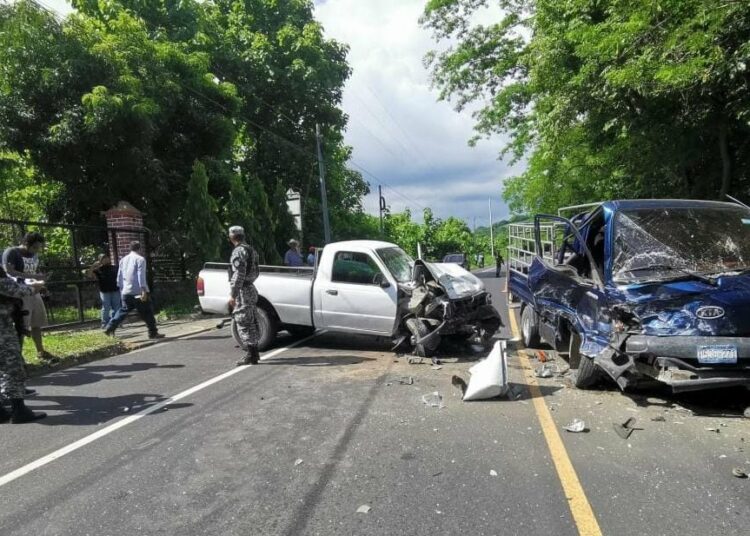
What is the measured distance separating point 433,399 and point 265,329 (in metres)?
3.81

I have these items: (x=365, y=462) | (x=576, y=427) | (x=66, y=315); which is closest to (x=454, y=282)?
(x=576, y=427)

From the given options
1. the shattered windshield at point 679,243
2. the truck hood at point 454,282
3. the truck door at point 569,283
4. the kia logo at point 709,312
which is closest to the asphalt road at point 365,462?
the truck door at point 569,283

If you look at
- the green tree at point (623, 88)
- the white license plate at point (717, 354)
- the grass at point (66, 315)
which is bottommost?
the white license plate at point (717, 354)

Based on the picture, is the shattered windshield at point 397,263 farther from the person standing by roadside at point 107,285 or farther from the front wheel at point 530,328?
the person standing by roadside at point 107,285

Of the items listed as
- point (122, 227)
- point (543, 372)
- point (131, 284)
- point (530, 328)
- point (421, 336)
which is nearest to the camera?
point (543, 372)

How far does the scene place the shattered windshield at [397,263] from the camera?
8031mm

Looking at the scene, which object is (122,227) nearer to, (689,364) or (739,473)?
(689,364)

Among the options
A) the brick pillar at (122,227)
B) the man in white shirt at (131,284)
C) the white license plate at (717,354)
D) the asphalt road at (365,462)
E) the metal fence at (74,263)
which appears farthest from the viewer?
the brick pillar at (122,227)

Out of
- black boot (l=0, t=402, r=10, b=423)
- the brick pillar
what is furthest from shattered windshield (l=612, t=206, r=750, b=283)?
the brick pillar

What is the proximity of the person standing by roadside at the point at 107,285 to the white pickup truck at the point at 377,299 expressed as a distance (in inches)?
97.4

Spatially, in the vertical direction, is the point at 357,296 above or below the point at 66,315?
above

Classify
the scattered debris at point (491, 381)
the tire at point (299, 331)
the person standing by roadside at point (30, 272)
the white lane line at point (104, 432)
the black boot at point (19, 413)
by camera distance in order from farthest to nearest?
the tire at point (299, 331) < the person standing by roadside at point (30, 272) < the scattered debris at point (491, 381) < the black boot at point (19, 413) < the white lane line at point (104, 432)

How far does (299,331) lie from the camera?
9.41 meters

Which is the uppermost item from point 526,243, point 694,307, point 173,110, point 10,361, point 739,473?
point 173,110
